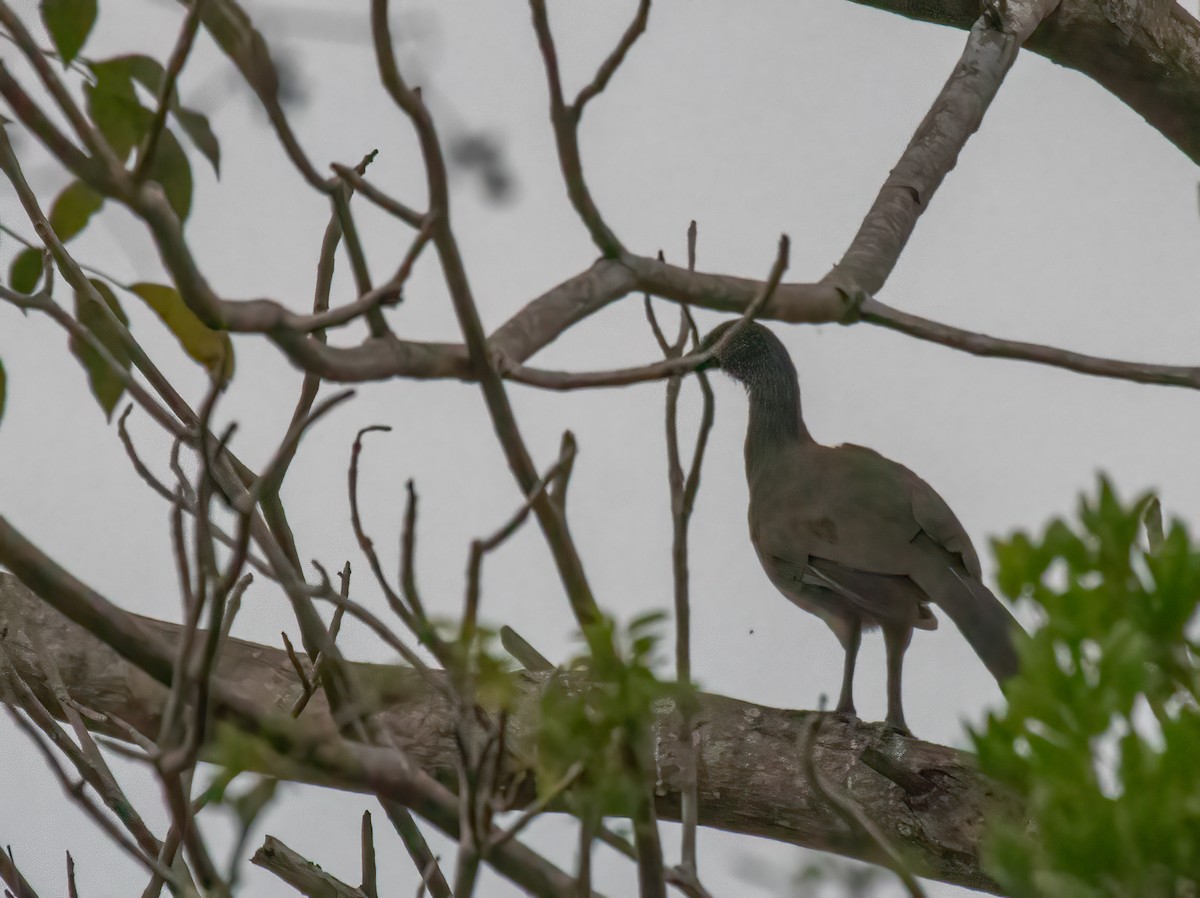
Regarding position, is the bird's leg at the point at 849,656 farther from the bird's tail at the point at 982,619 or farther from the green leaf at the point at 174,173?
the green leaf at the point at 174,173

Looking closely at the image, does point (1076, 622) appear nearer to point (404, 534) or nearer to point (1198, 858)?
point (1198, 858)

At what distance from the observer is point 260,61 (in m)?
1.03

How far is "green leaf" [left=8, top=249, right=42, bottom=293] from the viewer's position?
4.93ft

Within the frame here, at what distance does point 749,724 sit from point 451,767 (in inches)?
20.6

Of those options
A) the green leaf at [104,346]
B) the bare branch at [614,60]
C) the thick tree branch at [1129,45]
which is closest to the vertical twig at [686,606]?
the bare branch at [614,60]

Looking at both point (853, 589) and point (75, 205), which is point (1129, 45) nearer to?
point (853, 589)

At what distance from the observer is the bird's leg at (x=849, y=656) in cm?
319

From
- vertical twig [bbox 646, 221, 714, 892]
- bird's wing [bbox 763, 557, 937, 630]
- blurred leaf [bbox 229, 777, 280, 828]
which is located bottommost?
blurred leaf [bbox 229, 777, 280, 828]

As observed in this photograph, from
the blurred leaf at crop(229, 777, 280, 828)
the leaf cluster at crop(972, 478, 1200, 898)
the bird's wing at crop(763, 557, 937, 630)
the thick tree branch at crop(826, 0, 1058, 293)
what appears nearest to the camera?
the leaf cluster at crop(972, 478, 1200, 898)

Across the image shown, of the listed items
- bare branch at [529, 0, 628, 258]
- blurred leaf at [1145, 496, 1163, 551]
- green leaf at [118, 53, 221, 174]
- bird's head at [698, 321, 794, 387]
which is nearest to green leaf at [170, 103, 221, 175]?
green leaf at [118, 53, 221, 174]

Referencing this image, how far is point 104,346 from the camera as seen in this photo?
4.16ft

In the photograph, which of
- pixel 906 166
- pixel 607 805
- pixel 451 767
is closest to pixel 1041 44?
pixel 906 166

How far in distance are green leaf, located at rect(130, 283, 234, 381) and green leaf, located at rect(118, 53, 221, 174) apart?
137mm

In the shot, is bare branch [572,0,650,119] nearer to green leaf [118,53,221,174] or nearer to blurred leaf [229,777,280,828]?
green leaf [118,53,221,174]
